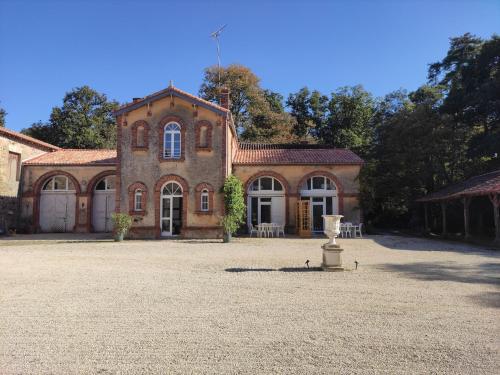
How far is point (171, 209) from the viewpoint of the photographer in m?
18.8

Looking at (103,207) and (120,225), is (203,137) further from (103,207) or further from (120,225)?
(103,207)

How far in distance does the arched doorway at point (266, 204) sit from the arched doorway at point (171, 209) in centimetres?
398

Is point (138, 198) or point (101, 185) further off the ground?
point (101, 185)

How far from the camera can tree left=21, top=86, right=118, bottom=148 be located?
34969mm

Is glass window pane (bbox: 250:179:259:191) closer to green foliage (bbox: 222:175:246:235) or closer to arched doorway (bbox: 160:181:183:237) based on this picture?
green foliage (bbox: 222:175:246:235)

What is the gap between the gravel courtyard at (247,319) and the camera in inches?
151

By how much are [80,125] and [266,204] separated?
22622 millimetres

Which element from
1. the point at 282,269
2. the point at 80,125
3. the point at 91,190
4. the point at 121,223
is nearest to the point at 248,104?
the point at 80,125

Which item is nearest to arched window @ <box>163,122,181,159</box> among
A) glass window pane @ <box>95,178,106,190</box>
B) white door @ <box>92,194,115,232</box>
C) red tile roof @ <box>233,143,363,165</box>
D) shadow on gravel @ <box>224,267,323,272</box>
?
red tile roof @ <box>233,143,363,165</box>

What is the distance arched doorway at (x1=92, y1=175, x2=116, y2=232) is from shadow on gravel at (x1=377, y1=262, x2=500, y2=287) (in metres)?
16.7

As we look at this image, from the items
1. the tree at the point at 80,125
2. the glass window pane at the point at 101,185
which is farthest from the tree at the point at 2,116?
the glass window pane at the point at 101,185

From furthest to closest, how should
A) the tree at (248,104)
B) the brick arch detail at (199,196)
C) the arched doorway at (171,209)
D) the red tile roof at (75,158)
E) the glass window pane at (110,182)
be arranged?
1. the tree at (248,104)
2. the glass window pane at (110,182)
3. the red tile roof at (75,158)
4. the arched doorway at (171,209)
5. the brick arch detail at (199,196)

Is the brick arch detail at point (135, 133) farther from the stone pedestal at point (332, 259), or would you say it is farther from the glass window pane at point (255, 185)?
the stone pedestal at point (332, 259)

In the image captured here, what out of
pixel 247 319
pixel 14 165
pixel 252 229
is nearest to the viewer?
pixel 247 319
